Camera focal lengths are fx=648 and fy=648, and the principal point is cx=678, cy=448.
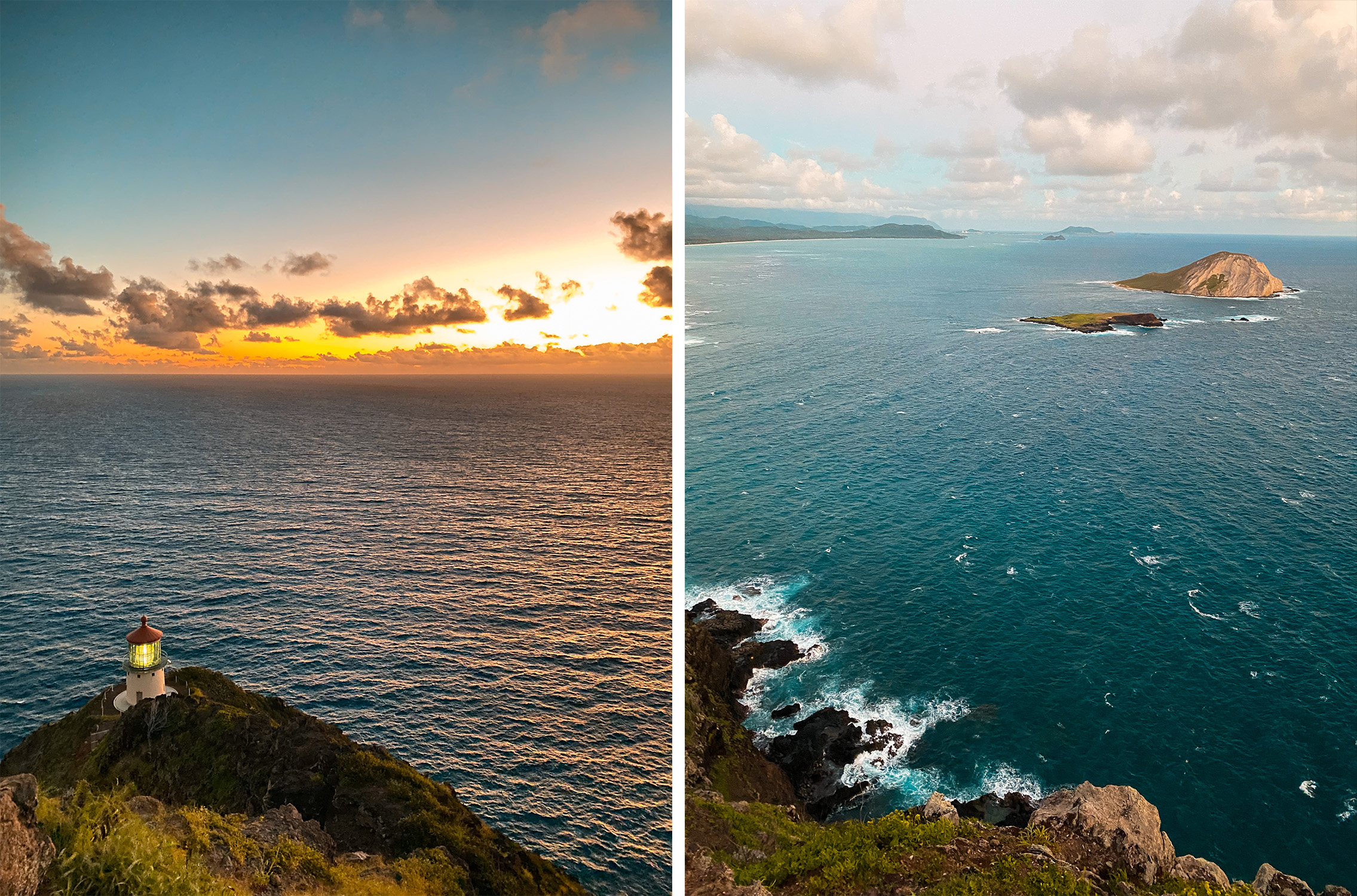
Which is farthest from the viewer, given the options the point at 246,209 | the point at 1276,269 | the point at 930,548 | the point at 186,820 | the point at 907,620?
the point at 246,209

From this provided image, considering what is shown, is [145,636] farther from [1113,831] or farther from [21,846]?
[1113,831]

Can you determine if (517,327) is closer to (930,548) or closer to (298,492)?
(930,548)

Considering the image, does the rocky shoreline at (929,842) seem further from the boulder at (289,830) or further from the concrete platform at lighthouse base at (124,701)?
the concrete platform at lighthouse base at (124,701)

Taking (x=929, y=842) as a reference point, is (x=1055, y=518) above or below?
above

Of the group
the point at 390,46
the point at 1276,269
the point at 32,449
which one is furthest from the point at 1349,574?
the point at 32,449

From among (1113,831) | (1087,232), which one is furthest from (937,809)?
(1087,232)

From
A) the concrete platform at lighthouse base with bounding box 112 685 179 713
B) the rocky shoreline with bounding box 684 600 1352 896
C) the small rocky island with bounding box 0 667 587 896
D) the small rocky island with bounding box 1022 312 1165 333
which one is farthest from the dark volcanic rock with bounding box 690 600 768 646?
the concrete platform at lighthouse base with bounding box 112 685 179 713

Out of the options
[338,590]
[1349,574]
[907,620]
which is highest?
[1349,574]
